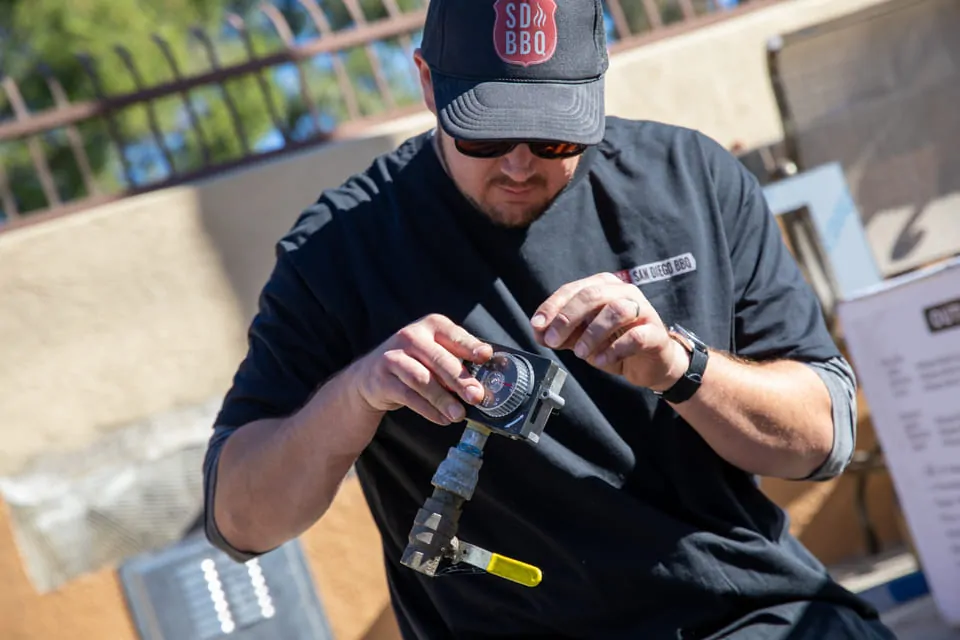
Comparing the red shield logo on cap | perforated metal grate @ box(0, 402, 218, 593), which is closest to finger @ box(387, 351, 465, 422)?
the red shield logo on cap

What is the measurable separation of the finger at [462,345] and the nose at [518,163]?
0.42 m

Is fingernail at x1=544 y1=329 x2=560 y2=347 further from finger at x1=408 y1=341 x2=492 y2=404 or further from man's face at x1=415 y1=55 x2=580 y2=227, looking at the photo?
man's face at x1=415 y1=55 x2=580 y2=227

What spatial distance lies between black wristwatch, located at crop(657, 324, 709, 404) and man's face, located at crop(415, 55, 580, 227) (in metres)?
0.39

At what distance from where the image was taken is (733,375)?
2170 mm

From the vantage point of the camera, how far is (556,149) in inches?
88.3

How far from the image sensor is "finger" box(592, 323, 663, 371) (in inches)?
78.4

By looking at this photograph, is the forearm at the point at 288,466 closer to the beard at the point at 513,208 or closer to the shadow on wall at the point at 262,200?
the beard at the point at 513,208

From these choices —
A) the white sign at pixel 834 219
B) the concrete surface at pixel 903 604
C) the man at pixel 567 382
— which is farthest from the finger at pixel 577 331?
the white sign at pixel 834 219

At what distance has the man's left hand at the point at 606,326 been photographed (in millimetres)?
1957

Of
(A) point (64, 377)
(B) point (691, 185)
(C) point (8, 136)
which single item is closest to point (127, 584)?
(A) point (64, 377)

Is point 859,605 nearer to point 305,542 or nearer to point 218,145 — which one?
point 305,542

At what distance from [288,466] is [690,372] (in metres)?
0.72

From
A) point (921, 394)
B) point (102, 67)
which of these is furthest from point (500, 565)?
point (102, 67)

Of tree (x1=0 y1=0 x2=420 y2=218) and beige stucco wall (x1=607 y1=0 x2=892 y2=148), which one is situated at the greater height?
tree (x1=0 y1=0 x2=420 y2=218)
